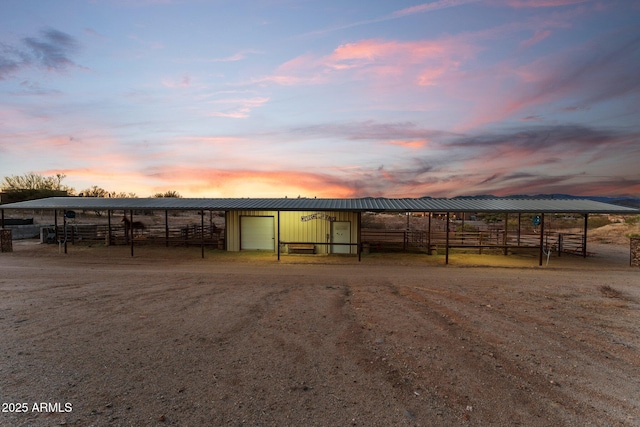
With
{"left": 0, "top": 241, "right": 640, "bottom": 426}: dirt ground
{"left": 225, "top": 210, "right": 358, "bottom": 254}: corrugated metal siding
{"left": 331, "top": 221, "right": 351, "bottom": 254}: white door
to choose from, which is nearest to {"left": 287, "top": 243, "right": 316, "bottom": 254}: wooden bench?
{"left": 225, "top": 210, "right": 358, "bottom": 254}: corrugated metal siding

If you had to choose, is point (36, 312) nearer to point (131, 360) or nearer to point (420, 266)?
point (131, 360)

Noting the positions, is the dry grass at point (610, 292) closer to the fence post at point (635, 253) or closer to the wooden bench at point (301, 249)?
the fence post at point (635, 253)

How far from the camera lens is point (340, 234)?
1945 cm

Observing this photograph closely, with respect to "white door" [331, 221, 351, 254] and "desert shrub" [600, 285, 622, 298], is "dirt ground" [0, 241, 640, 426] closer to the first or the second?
"desert shrub" [600, 285, 622, 298]

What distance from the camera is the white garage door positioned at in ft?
66.1

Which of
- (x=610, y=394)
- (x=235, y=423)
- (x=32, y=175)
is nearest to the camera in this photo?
(x=235, y=423)

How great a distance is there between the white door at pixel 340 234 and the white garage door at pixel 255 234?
3.82 meters

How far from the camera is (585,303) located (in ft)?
28.3

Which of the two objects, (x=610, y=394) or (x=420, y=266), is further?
(x=420, y=266)

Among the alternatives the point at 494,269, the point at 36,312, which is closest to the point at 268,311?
the point at 36,312

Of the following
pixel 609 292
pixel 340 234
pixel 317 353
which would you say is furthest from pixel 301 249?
pixel 317 353

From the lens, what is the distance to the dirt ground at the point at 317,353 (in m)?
3.88

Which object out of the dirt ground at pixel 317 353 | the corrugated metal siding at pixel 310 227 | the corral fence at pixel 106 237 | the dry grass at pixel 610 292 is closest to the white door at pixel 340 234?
the corrugated metal siding at pixel 310 227

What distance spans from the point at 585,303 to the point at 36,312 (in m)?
13.3
